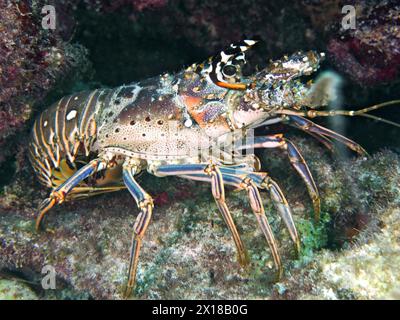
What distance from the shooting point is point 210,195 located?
153 inches

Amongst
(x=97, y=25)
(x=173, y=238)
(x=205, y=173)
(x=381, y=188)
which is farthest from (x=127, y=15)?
(x=381, y=188)

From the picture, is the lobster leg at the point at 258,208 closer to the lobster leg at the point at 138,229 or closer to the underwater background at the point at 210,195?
the underwater background at the point at 210,195

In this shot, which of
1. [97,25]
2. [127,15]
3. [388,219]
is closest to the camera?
[388,219]

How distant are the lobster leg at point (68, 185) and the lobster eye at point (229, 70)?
5.14 feet

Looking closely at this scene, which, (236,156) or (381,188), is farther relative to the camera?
(236,156)

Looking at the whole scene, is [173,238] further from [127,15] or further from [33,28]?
[127,15]

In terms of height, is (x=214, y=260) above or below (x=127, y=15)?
below

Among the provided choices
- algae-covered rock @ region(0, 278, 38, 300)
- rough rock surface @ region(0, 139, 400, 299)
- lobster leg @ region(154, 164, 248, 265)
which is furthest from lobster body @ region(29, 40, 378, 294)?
algae-covered rock @ region(0, 278, 38, 300)

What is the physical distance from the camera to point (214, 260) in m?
3.13

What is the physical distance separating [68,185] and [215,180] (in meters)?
1.47

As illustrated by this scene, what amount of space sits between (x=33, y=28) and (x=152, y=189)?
212 centimetres

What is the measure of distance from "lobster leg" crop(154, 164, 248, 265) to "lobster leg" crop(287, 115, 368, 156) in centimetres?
115

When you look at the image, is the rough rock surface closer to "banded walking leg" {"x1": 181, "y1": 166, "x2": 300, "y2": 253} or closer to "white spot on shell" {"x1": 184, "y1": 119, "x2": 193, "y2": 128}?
"banded walking leg" {"x1": 181, "y1": 166, "x2": 300, "y2": 253}
